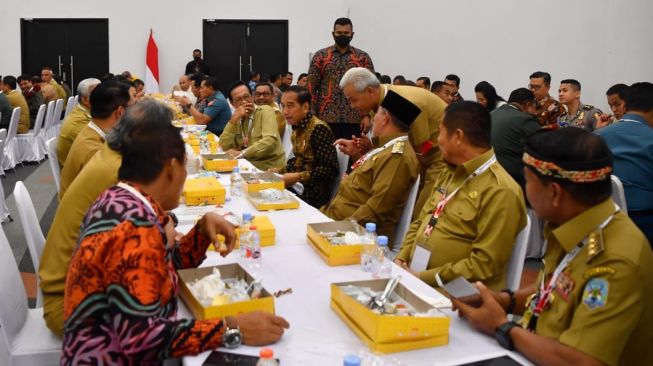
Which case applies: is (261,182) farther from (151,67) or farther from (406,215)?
(151,67)

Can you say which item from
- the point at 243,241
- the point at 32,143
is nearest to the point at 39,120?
the point at 32,143

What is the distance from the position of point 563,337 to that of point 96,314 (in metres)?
1.21

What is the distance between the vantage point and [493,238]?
2.35 metres

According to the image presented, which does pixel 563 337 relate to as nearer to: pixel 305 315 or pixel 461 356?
pixel 461 356

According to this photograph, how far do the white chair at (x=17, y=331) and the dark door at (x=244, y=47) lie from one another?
40.3 feet

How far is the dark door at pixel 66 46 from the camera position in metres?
13.5

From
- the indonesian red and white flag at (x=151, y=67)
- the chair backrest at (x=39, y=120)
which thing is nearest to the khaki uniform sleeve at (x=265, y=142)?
the chair backrest at (x=39, y=120)

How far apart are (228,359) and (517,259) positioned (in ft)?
4.47

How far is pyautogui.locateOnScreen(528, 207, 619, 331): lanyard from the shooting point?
5.34 feet

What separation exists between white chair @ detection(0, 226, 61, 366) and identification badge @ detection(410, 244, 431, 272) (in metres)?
1.47

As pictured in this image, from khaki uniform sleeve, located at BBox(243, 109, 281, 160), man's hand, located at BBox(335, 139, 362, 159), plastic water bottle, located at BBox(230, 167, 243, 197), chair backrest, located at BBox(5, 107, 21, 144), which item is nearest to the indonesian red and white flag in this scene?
chair backrest, located at BBox(5, 107, 21, 144)

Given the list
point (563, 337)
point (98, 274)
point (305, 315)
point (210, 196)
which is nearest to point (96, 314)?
point (98, 274)

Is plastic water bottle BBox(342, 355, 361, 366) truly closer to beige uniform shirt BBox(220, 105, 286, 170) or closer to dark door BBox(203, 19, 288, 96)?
beige uniform shirt BBox(220, 105, 286, 170)

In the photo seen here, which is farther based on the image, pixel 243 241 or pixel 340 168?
pixel 340 168
